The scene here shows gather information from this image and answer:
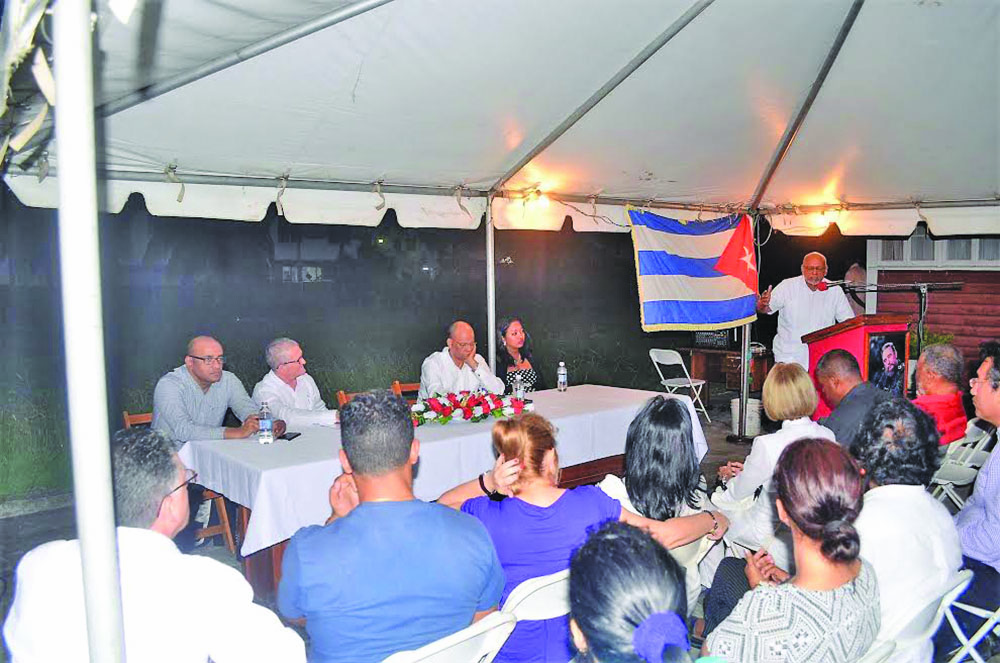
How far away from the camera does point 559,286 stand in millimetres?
12039

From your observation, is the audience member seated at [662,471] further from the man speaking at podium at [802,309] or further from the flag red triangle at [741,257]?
the flag red triangle at [741,257]

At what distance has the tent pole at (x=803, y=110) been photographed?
14.9ft

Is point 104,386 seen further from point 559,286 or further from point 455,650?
point 559,286

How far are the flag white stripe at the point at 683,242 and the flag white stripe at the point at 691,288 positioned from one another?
253 mm

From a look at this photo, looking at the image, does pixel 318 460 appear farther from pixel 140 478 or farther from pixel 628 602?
pixel 628 602

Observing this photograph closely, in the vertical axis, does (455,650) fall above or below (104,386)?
below

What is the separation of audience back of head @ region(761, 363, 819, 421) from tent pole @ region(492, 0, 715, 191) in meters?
2.03

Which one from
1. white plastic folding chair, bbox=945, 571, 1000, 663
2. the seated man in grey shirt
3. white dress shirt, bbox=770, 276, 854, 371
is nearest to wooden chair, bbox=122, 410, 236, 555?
the seated man in grey shirt

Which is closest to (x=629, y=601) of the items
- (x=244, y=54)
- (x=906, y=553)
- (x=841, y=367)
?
(x=906, y=553)

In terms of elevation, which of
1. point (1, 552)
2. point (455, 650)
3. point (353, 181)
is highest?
point (353, 181)

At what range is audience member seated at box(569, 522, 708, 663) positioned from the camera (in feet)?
4.50

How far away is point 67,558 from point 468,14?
9.99 feet

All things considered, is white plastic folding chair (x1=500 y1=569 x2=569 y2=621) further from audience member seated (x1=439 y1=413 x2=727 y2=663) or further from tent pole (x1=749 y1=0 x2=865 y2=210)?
tent pole (x1=749 y1=0 x2=865 y2=210)

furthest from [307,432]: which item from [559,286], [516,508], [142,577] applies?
[559,286]
